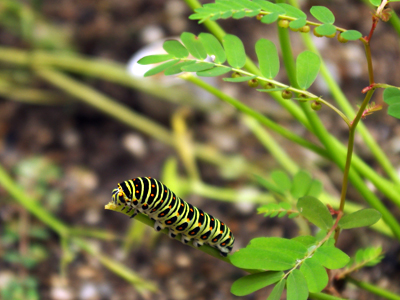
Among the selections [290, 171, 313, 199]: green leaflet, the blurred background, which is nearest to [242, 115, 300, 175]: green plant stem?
the blurred background

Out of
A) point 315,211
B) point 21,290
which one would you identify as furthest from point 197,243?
point 21,290

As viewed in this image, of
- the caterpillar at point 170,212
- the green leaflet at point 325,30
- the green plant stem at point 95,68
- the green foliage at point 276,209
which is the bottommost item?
the caterpillar at point 170,212

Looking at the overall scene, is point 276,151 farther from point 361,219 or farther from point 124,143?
point 361,219

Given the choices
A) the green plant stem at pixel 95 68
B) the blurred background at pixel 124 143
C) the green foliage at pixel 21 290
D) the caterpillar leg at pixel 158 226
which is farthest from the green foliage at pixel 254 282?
the green plant stem at pixel 95 68

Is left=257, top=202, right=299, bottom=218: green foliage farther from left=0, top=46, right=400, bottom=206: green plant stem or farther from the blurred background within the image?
left=0, top=46, right=400, bottom=206: green plant stem

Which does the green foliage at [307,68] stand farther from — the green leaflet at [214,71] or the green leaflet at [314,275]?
the green leaflet at [314,275]

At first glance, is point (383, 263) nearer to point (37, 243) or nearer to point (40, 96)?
point (37, 243)
